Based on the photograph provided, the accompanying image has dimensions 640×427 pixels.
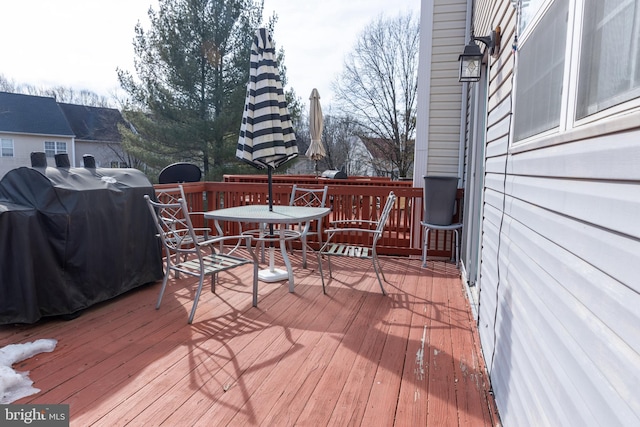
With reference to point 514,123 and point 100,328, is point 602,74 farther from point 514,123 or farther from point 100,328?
point 100,328

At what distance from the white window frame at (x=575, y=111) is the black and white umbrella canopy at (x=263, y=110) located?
9.25 ft

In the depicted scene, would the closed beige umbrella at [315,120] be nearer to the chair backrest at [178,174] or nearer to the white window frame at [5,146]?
the chair backrest at [178,174]

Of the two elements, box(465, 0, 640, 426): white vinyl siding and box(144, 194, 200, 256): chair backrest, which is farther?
box(144, 194, 200, 256): chair backrest

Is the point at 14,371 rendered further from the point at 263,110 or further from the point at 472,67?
the point at 472,67

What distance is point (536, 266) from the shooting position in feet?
4.77

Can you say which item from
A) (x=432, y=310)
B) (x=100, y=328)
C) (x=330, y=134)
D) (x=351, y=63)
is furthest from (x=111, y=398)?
(x=330, y=134)

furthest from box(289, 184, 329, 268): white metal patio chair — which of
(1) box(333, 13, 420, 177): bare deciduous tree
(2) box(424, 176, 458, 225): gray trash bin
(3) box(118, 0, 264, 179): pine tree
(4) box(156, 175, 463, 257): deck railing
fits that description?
(1) box(333, 13, 420, 177): bare deciduous tree

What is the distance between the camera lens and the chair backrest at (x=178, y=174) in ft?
20.2

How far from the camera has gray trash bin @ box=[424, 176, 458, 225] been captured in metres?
4.57

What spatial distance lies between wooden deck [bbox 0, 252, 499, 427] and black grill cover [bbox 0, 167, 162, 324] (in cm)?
20

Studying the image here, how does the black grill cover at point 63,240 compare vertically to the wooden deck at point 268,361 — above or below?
above

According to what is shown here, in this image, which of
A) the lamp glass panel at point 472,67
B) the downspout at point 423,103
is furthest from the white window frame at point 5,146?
the lamp glass panel at point 472,67

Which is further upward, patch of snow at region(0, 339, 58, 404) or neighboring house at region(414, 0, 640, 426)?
neighboring house at region(414, 0, 640, 426)

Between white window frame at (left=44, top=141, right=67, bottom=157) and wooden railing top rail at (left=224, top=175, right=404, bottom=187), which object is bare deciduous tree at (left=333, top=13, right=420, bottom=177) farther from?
white window frame at (left=44, top=141, right=67, bottom=157)
